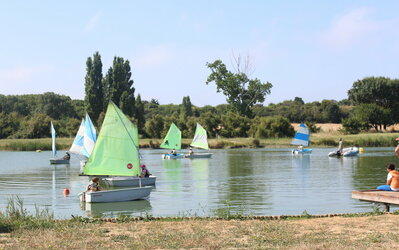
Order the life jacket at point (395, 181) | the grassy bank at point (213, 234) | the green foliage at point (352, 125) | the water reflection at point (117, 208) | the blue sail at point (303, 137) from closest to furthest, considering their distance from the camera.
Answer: the grassy bank at point (213, 234)
the life jacket at point (395, 181)
the water reflection at point (117, 208)
the blue sail at point (303, 137)
the green foliage at point (352, 125)

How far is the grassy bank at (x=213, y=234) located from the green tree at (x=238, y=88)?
97436 millimetres

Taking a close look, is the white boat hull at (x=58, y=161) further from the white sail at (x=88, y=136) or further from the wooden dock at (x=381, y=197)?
the wooden dock at (x=381, y=197)

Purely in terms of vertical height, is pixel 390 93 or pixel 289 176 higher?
pixel 390 93

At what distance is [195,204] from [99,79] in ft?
270

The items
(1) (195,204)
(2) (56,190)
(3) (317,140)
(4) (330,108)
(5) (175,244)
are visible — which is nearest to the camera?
(5) (175,244)

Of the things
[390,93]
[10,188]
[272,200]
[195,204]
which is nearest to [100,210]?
[195,204]

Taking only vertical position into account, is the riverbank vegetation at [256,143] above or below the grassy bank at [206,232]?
above

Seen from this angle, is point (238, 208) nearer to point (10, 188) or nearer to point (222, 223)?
point (222, 223)

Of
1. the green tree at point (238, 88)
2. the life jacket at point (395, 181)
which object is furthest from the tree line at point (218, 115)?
the life jacket at point (395, 181)

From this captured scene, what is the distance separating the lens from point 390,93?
358 feet

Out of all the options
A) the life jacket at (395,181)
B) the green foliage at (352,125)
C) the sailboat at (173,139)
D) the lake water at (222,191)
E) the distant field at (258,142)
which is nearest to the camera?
the life jacket at (395,181)

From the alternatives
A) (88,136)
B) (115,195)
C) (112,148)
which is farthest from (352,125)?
(115,195)

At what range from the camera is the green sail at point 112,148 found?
27641 mm

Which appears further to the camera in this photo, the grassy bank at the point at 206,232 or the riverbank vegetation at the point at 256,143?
the riverbank vegetation at the point at 256,143
